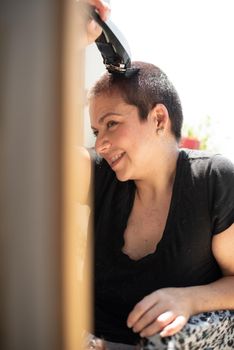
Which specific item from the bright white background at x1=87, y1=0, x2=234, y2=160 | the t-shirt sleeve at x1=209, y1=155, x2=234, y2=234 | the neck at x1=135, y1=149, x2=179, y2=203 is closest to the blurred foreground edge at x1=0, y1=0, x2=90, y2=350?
the t-shirt sleeve at x1=209, y1=155, x2=234, y2=234

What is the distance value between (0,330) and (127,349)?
1.03m

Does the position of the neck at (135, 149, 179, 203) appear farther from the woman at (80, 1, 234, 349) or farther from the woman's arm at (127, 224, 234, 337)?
the woman's arm at (127, 224, 234, 337)

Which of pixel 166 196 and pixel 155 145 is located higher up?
pixel 155 145

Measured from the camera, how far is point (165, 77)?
6.31ft

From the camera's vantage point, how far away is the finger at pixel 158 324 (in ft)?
4.69

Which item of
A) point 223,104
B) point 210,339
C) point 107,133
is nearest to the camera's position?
point 210,339

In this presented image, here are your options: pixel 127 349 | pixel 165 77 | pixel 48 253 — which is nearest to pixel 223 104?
pixel 165 77

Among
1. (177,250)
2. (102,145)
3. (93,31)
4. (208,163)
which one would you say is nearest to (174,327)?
(177,250)

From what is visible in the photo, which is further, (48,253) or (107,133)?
(107,133)

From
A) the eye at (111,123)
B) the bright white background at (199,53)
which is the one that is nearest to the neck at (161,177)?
the eye at (111,123)

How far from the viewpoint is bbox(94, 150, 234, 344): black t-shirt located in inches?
67.1

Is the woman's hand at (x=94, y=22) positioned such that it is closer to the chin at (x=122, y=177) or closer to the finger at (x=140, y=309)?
the chin at (x=122, y=177)

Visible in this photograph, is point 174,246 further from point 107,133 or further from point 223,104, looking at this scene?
point 223,104

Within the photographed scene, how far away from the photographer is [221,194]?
1.69m
